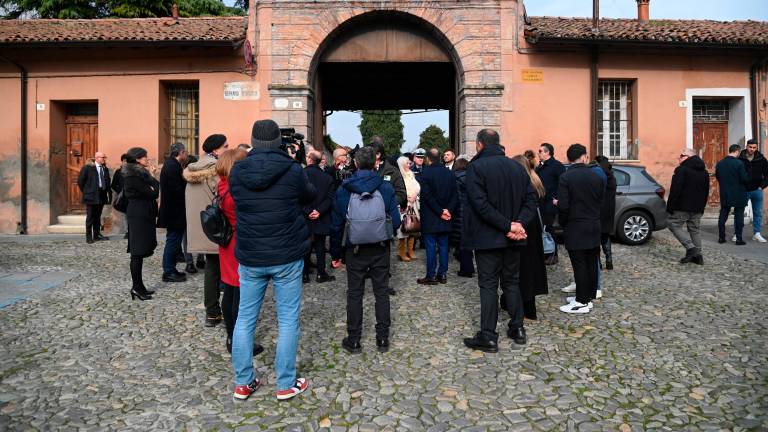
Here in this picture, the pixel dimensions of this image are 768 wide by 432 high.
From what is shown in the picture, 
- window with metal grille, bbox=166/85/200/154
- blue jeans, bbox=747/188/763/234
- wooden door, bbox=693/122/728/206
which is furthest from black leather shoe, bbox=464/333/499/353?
wooden door, bbox=693/122/728/206

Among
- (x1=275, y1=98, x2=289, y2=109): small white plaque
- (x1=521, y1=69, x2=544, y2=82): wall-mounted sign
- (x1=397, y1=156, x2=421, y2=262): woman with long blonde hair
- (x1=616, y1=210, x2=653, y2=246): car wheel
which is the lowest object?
(x1=616, y1=210, x2=653, y2=246): car wheel

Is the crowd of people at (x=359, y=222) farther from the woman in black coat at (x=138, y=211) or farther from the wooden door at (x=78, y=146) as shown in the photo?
the wooden door at (x=78, y=146)

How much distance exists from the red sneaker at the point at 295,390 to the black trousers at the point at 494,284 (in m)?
1.60

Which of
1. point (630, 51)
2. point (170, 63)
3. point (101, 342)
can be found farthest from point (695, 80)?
point (101, 342)

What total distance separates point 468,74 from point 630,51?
3864 millimetres

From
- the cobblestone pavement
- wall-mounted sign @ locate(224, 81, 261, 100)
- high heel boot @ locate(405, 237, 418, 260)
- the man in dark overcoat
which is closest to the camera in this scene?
the cobblestone pavement

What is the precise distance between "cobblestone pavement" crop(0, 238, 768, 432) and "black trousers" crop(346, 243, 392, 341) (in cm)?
25

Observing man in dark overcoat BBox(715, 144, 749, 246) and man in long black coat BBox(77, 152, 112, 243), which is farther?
man in long black coat BBox(77, 152, 112, 243)

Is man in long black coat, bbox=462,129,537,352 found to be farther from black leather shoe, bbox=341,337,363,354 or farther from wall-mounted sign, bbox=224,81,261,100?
wall-mounted sign, bbox=224,81,261,100

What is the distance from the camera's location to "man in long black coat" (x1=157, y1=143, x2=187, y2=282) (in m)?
6.78

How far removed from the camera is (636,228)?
392 inches

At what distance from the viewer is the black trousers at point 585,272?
5.57 meters

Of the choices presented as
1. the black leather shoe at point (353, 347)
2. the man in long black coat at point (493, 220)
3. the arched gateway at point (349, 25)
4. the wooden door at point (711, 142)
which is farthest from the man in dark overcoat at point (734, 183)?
the black leather shoe at point (353, 347)

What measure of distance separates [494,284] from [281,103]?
9141mm
